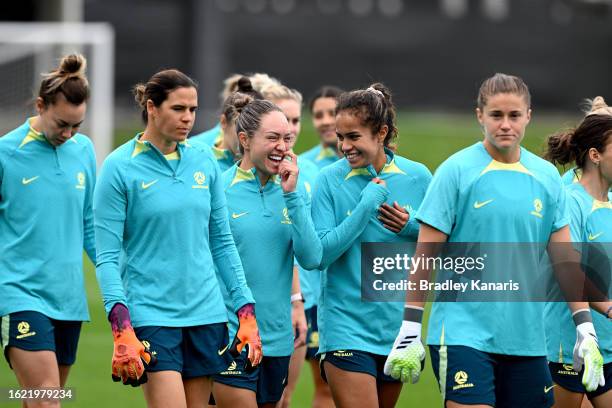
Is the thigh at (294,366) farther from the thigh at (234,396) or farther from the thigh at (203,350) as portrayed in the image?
the thigh at (203,350)

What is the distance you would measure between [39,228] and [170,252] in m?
1.20

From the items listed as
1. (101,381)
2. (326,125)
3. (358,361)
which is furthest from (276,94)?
(101,381)

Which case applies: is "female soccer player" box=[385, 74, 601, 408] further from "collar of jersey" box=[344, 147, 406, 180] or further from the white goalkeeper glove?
"collar of jersey" box=[344, 147, 406, 180]

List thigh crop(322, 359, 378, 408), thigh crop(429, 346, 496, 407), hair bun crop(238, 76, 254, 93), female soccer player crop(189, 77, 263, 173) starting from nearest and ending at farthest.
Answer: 1. thigh crop(429, 346, 496, 407)
2. thigh crop(322, 359, 378, 408)
3. female soccer player crop(189, 77, 263, 173)
4. hair bun crop(238, 76, 254, 93)

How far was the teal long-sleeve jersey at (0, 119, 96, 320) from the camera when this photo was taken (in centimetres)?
721

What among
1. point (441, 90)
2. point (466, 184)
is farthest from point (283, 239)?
point (441, 90)

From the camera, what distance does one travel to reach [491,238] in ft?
20.1

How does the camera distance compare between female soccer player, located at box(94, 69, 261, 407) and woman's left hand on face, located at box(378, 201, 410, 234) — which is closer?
female soccer player, located at box(94, 69, 261, 407)

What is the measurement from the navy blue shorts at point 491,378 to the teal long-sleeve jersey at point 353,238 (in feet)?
2.22

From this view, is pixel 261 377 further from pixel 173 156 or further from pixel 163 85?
pixel 163 85

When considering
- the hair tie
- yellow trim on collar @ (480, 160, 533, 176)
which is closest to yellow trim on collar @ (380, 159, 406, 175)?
the hair tie

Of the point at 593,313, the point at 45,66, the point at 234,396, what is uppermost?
the point at 45,66

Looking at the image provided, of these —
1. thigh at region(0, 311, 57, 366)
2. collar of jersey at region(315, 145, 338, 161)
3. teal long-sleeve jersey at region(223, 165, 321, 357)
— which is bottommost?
thigh at region(0, 311, 57, 366)

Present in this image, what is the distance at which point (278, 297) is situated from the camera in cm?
699
